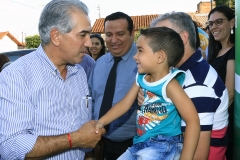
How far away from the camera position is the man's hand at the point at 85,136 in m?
2.31

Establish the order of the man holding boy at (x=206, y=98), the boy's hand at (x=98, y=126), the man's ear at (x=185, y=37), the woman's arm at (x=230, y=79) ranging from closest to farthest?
the man holding boy at (x=206, y=98), the boy's hand at (x=98, y=126), the man's ear at (x=185, y=37), the woman's arm at (x=230, y=79)

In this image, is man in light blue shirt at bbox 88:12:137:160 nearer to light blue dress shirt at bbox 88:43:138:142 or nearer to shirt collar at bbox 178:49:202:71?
light blue dress shirt at bbox 88:43:138:142

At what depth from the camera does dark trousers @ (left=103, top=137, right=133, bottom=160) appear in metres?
4.04

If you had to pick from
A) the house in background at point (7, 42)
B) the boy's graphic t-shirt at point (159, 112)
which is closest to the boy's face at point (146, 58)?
the boy's graphic t-shirt at point (159, 112)

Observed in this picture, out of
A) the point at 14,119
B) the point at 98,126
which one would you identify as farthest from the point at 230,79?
the point at 14,119

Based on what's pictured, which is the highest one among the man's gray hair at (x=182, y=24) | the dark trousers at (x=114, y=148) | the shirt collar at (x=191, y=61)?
the man's gray hair at (x=182, y=24)

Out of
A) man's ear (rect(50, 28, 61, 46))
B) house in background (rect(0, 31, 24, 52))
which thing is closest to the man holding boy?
man's ear (rect(50, 28, 61, 46))

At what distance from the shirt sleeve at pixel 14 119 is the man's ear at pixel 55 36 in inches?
17.2

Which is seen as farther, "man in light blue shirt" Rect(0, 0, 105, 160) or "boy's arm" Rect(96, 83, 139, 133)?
"boy's arm" Rect(96, 83, 139, 133)

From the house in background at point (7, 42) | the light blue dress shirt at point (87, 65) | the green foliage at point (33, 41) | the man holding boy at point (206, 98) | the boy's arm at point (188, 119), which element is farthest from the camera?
the house in background at point (7, 42)

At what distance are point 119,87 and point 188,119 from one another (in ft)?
6.55

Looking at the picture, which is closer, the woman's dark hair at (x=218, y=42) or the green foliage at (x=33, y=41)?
the woman's dark hair at (x=218, y=42)

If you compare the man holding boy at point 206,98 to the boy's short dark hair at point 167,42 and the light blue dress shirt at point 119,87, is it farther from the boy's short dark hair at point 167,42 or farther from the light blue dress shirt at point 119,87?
the light blue dress shirt at point 119,87

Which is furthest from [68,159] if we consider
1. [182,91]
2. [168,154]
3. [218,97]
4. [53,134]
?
[218,97]
